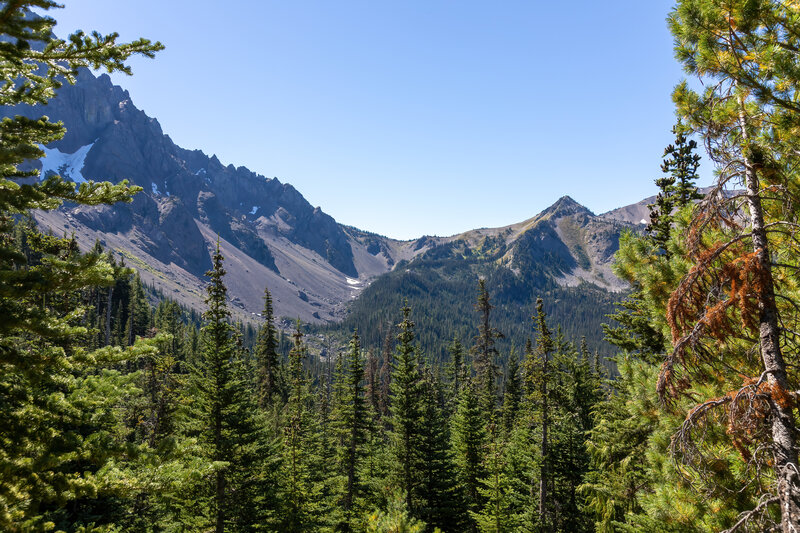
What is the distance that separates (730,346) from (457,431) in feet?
93.7

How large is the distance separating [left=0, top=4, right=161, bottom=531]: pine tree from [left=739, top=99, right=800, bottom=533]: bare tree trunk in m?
8.32

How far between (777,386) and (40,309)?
954 cm

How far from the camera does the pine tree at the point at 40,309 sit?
4711 millimetres

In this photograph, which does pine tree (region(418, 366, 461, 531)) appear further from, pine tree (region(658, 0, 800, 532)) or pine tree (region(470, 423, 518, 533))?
pine tree (region(658, 0, 800, 532))

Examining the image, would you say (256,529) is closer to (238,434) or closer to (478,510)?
(238,434)

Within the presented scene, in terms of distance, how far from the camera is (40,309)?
5.39m

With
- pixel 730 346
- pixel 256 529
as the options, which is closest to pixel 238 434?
pixel 256 529

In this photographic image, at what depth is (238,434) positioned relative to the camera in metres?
20.6

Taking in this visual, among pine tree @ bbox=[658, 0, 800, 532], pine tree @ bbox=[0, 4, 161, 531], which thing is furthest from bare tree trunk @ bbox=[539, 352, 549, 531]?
pine tree @ bbox=[0, 4, 161, 531]

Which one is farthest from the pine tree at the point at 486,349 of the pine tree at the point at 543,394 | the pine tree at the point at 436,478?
the pine tree at the point at 543,394

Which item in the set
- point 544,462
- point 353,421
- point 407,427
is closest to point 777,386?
point 544,462

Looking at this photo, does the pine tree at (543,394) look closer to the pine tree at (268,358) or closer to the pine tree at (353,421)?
the pine tree at (353,421)

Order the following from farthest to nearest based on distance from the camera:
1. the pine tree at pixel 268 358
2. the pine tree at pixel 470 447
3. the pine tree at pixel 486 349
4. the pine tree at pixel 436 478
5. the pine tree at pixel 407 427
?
the pine tree at pixel 268 358 < the pine tree at pixel 486 349 < the pine tree at pixel 470 447 < the pine tree at pixel 436 478 < the pine tree at pixel 407 427

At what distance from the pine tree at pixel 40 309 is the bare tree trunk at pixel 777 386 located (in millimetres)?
8319
